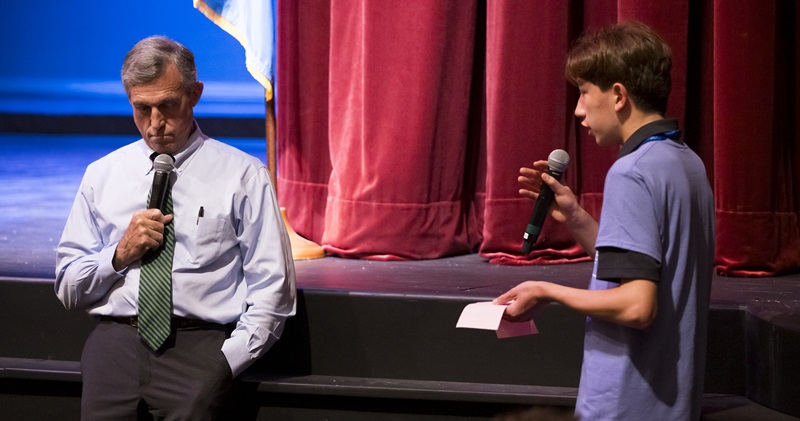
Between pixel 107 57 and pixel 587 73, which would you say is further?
pixel 107 57

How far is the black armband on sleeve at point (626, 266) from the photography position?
170 cm

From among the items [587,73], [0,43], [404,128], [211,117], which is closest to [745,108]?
[404,128]

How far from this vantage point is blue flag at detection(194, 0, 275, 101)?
3717mm

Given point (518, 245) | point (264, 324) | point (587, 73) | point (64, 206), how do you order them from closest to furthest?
1. point (587, 73)
2. point (264, 324)
3. point (518, 245)
4. point (64, 206)

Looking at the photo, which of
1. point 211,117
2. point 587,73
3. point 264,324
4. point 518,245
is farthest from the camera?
point 211,117

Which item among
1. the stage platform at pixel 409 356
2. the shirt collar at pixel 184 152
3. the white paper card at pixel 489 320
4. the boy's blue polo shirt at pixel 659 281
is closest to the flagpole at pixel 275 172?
the stage platform at pixel 409 356

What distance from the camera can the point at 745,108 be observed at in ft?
11.3

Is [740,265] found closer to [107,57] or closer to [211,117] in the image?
[211,117]

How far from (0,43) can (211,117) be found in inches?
81.1

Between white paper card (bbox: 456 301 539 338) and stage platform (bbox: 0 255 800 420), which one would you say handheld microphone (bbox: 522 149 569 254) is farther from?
stage platform (bbox: 0 255 800 420)

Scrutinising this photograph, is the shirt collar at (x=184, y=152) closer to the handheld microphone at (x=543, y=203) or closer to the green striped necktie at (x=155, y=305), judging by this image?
the green striped necktie at (x=155, y=305)

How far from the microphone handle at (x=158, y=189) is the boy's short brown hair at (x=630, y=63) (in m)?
1.11

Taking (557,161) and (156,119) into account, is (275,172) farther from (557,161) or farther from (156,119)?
(557,161)

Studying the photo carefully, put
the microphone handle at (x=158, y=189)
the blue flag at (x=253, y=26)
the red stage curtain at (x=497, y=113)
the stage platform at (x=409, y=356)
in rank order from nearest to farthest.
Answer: the microphone handle at (x=158, y=189) → the stage platform at (x=409, y=356) → the red stage curtain at (x=497, y=113) → the blue flag at (x=253, y=26)
